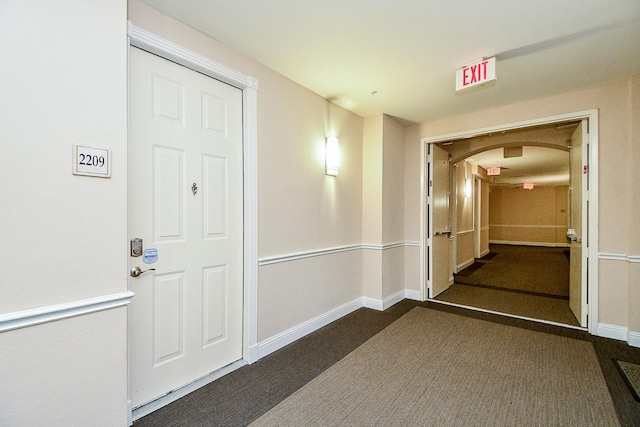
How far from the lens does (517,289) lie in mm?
4922

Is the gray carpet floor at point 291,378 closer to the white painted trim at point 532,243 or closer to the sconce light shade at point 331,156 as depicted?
the sconce light shade at point 331,156

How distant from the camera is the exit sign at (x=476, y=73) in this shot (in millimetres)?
2371

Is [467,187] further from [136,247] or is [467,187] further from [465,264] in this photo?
[136,247]

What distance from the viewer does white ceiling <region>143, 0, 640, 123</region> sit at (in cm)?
185

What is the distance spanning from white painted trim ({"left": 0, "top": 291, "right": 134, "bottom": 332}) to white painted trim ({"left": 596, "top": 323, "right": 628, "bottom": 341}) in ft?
14.5

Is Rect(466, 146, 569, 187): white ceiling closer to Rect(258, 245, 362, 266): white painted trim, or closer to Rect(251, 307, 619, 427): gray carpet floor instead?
Rect(258, 245, 362, 266): white painted trim

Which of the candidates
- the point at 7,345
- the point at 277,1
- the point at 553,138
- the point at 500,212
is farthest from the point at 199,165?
the point at 500,212

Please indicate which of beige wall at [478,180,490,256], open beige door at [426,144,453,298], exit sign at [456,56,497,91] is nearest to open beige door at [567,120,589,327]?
open beige door at [426,144,453,298]

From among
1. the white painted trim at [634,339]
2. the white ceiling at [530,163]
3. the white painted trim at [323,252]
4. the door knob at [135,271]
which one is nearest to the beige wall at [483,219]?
the white ceiling at [530,163]

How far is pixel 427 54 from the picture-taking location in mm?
2381

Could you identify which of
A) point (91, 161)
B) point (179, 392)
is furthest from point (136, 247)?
point (179, 392)

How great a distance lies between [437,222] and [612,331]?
2198 mm

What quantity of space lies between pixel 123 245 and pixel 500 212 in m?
14.3

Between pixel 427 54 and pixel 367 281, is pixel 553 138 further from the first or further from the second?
pixel 367 281
